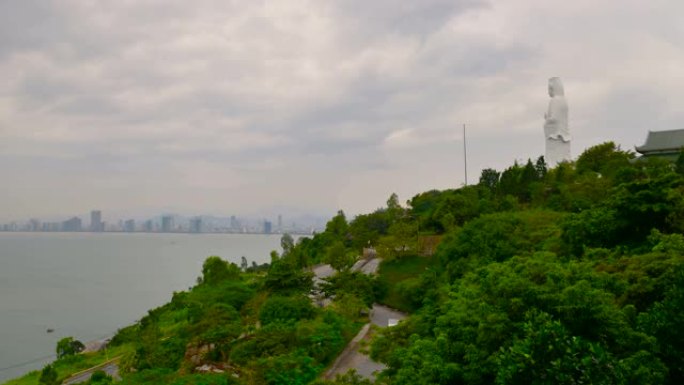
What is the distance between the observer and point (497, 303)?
7.77 meters

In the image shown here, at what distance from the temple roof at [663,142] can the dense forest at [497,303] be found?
6.31 ft

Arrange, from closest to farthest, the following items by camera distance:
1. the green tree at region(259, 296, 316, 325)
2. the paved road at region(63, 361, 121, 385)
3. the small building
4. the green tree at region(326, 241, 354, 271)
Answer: the green tree at region(259, 296, 316, 325) < the paved road at region(63, 361, 121, 385) < the green tree at region(326, 241, 354, 271) < the small building

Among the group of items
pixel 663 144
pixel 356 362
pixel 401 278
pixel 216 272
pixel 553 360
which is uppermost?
pixel 663 144

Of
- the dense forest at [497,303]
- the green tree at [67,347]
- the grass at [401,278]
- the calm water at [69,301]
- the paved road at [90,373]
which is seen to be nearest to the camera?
the dense forest at [497,303]

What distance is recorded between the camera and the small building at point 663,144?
29.7 m

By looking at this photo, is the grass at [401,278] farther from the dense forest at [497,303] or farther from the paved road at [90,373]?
the paved road at [90,373]

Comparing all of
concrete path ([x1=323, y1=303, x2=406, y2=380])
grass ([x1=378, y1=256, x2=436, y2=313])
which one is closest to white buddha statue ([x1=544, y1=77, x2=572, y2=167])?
grass ([x1=378, y1=256, x2=436, y2=313])

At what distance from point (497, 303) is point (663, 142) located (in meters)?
27.2

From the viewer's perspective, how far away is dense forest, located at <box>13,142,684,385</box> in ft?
22.6

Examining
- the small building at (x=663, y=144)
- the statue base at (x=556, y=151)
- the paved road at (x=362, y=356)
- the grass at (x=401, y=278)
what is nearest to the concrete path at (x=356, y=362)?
the paved road at (x=362, y=356)

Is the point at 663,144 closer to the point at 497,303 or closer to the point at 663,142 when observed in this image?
the point at 663,142

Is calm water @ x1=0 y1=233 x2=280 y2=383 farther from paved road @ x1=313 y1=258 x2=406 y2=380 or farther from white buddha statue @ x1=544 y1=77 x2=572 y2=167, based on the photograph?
white buddha statue @ x1=544 y1=77 x2=572 y2=167

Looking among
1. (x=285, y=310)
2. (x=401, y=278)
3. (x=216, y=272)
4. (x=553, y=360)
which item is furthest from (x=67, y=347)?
(x=553, y=360)

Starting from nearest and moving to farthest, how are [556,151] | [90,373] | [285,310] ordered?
1. [285,310]
2. [90,373]
3. [556,151]
